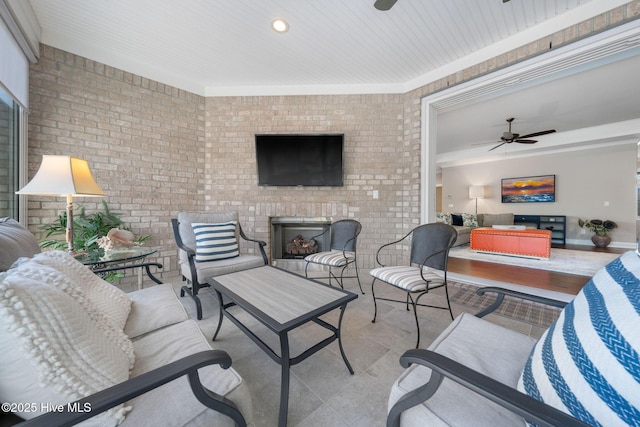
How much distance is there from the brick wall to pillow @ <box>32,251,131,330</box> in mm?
2270

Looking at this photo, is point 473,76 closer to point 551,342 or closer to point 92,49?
point 551,342

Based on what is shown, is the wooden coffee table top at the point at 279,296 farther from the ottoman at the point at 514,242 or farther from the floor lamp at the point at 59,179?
the ottoman at the point at 514,242

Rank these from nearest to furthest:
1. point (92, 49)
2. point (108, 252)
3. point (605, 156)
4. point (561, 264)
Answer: point (108, 252), point (92, 49), point (561, 264), point (605, 156)

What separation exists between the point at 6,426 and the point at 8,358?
0.18m

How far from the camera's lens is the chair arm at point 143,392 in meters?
0.48

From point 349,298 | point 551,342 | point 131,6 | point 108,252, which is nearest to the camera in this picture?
point 551,342

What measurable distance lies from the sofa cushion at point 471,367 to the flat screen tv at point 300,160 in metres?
2.66

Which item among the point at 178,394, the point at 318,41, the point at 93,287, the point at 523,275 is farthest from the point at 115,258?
the point at 523,275

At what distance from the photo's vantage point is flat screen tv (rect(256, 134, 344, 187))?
345 cm

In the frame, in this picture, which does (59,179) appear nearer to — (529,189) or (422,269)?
(422,269)

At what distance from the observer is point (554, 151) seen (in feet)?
19.7

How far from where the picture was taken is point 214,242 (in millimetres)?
2424

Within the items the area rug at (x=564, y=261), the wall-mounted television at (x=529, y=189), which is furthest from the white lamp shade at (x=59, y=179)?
the wall-mounted television at (x=529, y=189)

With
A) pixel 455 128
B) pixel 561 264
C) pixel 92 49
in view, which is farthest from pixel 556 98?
pixel 92 49
